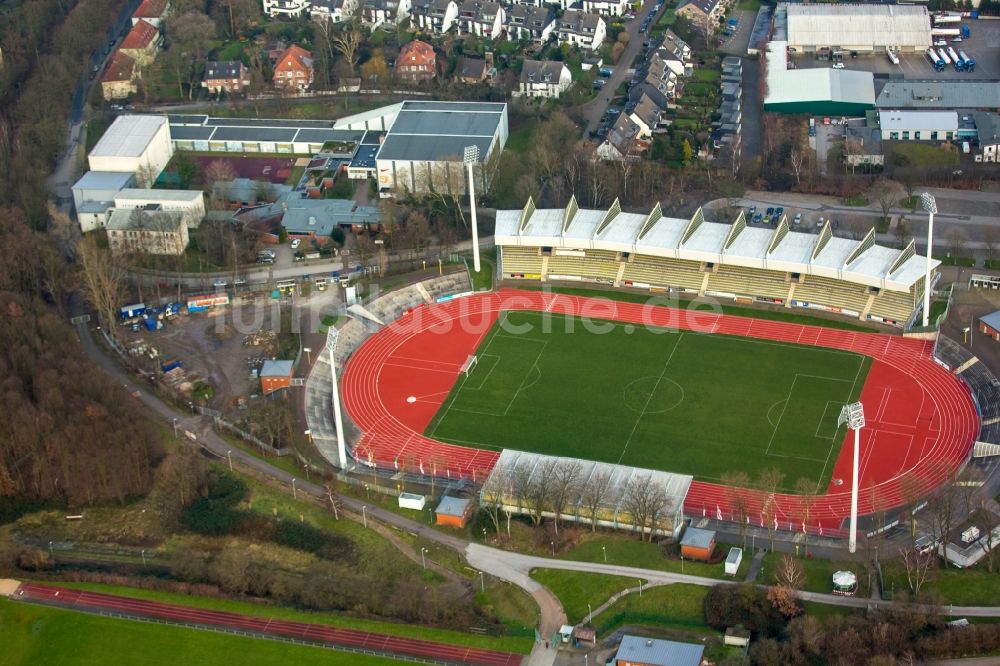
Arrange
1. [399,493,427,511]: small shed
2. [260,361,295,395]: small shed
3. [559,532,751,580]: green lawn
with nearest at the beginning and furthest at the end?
1. [559,532,751,580]: green lawn
2. [399,493,427,511]: small shed
3. [260,361,295,395]: small shed

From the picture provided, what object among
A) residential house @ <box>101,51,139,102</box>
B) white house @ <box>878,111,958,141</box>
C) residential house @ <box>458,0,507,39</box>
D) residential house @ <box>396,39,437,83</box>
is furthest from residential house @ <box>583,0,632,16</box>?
residential house @ <box>101,51,139,102</box>

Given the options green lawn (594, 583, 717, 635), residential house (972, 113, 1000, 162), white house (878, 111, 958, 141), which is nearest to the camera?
green lawn (594, 583, 717, 635)

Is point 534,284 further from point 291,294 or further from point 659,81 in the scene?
point 659,81

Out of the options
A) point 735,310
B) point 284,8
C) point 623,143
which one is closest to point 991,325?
point 735,310

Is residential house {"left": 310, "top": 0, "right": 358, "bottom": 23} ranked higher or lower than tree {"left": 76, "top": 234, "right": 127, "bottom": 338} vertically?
higher

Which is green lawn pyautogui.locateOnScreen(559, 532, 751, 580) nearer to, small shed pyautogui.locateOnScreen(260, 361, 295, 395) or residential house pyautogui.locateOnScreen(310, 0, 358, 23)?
small shed pyautogui.locateOnScreen(260, 361, 295, 395)

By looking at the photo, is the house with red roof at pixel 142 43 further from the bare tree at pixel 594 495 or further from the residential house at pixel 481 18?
the bare tree at pixel 594 495

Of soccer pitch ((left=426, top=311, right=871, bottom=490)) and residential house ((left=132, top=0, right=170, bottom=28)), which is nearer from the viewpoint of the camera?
soccer pitch ((left=426, top=311, right=871, bottom=490))
